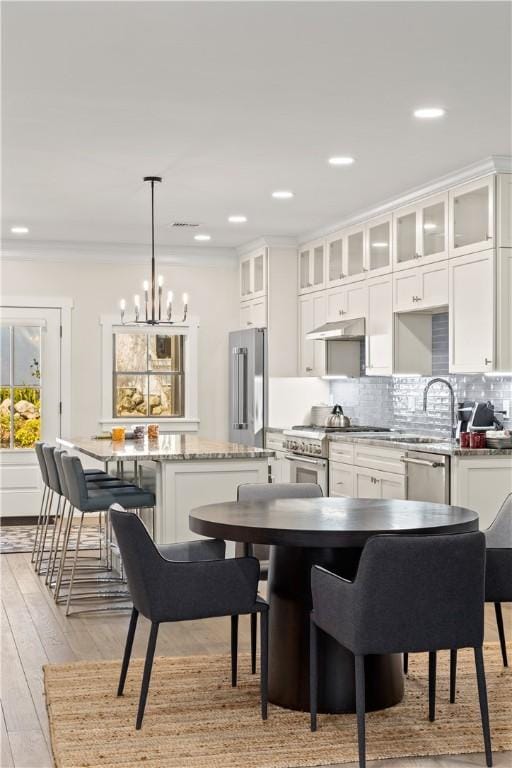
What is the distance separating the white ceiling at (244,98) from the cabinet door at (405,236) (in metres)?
0.20

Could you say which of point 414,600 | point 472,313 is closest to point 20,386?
point 472,313

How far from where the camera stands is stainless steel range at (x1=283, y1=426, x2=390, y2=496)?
7836mm

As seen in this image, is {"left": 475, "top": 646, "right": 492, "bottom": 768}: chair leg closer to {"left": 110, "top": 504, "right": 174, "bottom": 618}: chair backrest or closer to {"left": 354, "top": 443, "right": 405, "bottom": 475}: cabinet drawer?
{"left": 110, "top": 504, "right": 174, "bottom": 618}: chair backrest

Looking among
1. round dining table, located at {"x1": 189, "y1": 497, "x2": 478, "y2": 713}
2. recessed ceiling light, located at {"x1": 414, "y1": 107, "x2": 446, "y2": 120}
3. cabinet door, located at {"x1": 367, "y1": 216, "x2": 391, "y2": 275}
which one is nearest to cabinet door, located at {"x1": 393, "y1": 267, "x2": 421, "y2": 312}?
cabinet door, located at {"x1": 367, "y1": 216, "x2": 391, "y2": 275}

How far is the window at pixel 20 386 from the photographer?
9.30 m

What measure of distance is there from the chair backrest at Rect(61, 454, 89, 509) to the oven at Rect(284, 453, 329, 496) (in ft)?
8.08

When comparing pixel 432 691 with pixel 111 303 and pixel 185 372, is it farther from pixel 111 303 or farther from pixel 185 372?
pixel 111 303

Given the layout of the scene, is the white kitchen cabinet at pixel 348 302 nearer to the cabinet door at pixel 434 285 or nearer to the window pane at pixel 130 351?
the cabinet door at pixel 434 285

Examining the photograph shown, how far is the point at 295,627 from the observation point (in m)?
3.76

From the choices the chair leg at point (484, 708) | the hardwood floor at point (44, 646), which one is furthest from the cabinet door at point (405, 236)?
the chair leg at point (484, 708)

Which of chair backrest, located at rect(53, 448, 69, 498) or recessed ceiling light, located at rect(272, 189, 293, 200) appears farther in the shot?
recessed ceiling light, located at rect(272, 189, 293, 200)

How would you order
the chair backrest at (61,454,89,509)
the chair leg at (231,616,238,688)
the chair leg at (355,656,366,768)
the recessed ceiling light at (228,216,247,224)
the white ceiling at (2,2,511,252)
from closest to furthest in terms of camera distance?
the chair leg at (355,656,366,768) < the white ceiling at (2,2,511,252) < the chair leg at (231,616,238,688) < the chair backrest at (61,454,89,509) < the recessed ceiling light at (228,216,247,224)

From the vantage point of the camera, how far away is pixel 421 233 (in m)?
6.73

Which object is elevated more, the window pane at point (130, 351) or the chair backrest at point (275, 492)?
the window pane at point (130, 351)
